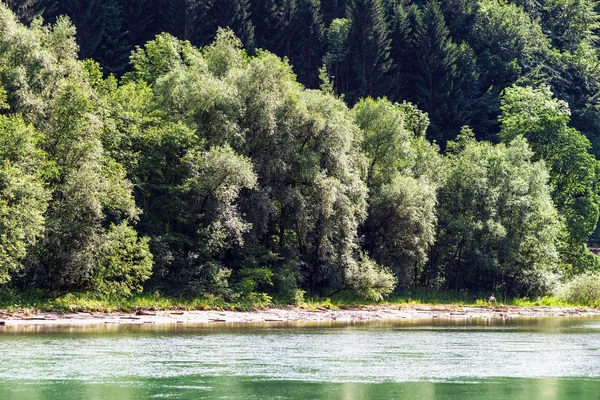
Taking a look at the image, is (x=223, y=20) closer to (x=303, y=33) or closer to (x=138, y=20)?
(x=138, y=20)

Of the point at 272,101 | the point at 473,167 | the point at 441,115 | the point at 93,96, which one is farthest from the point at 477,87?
the point at 93,96

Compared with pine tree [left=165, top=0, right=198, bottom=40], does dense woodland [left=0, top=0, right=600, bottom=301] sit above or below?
below

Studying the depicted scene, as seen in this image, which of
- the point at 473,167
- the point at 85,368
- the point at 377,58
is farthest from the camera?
the point at 377,58

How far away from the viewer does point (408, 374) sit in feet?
139

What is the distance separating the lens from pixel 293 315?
79438mm

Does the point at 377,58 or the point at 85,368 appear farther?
the point at 377,58

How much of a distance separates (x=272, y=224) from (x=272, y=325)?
54.3ft

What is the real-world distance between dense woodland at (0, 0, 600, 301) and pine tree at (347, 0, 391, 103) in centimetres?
2421

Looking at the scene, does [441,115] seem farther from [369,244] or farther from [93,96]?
[93,96]

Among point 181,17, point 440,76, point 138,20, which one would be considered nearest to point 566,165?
point 440,76

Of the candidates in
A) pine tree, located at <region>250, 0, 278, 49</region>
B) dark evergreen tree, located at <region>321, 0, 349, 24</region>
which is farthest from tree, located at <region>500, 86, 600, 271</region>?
dark evergreen tree, located at <region>321, 0, 349, 24</region>

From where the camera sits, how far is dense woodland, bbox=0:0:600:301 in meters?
68.8

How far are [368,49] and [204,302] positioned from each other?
82180mm

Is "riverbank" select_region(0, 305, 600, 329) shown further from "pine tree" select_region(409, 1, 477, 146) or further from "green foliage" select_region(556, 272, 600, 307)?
"pine tree" select_region(409, 1, 477, 146)
